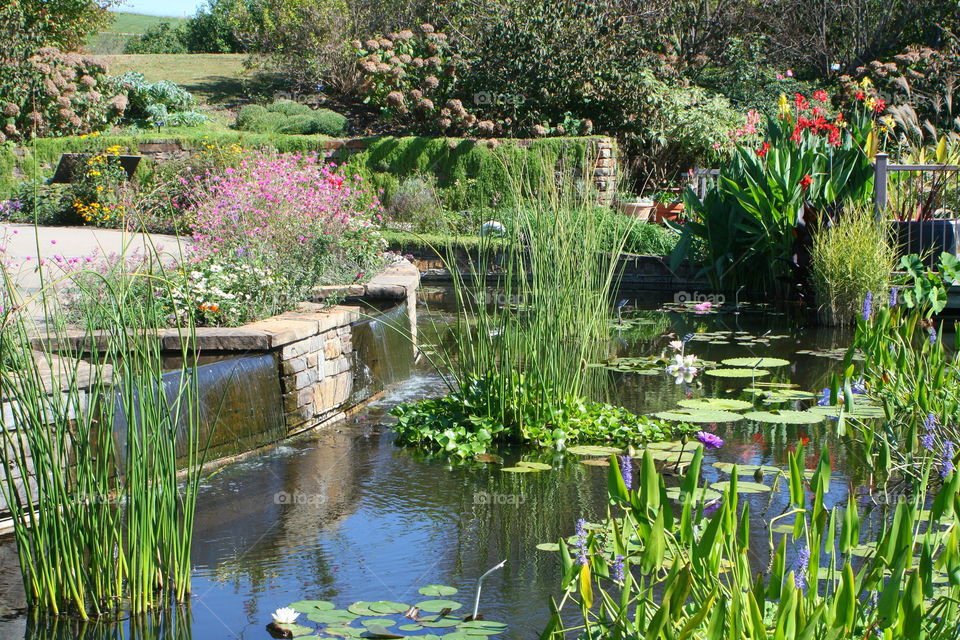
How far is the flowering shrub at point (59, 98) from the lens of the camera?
16.2m

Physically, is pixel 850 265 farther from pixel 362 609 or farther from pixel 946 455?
pixel 362 609

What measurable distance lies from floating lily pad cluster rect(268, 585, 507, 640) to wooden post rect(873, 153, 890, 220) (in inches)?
245

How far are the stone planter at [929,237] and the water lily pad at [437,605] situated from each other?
6311 millimetres

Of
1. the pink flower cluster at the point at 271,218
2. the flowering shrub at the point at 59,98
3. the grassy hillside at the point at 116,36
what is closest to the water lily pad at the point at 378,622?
the pink flower cluster at the point at 271,218

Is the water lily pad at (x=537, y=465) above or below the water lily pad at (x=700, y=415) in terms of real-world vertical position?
below

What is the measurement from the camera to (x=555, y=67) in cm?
1498

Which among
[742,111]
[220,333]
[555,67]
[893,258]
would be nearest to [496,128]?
[555,67]

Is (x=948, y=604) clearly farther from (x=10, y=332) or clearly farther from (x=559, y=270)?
(x=559, y=270)

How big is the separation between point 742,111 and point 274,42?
1251cm

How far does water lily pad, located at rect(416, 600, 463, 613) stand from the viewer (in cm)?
294

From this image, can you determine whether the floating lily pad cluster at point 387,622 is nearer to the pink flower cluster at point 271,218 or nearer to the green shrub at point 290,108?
the pink flower cluster at point 271,218

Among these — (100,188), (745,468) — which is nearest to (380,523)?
(745,468)

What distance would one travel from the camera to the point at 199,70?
26.7m

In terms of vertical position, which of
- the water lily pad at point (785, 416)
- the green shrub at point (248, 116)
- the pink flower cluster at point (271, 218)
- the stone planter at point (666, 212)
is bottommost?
the water lily pad at point (785, 416)
